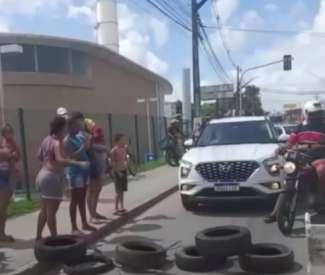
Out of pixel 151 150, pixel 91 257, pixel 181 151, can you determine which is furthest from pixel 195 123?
pixel 91 257

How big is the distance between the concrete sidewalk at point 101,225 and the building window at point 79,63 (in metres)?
10.4

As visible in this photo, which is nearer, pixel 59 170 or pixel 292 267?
pixel 292 267

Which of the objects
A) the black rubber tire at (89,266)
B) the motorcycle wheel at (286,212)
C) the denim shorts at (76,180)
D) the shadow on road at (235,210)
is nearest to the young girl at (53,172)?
the denim shorts at (76,180)

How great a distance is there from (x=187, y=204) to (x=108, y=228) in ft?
7.01

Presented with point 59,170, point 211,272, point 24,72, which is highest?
point 24,72

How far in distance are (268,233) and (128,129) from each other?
1882cm

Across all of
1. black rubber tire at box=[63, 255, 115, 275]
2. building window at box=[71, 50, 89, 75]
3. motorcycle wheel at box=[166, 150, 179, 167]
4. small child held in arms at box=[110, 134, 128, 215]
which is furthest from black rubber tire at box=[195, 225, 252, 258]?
building window at box=[71, 50, 89, 75]

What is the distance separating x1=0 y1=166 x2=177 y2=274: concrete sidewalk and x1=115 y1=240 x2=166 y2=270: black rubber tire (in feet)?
3.50

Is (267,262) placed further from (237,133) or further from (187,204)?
(237,133)

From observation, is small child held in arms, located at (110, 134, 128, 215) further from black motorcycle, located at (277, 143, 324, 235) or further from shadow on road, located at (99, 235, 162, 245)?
black motorcycle, located at (277, 143, 324, 235)

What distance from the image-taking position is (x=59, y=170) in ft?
27.6

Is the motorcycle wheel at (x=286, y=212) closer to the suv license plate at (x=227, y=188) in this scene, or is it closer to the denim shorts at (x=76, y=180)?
the suv license plate at (x=227, y=188)

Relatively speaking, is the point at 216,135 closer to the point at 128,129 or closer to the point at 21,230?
the point at 21,230

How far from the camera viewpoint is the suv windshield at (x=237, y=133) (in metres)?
12.6
